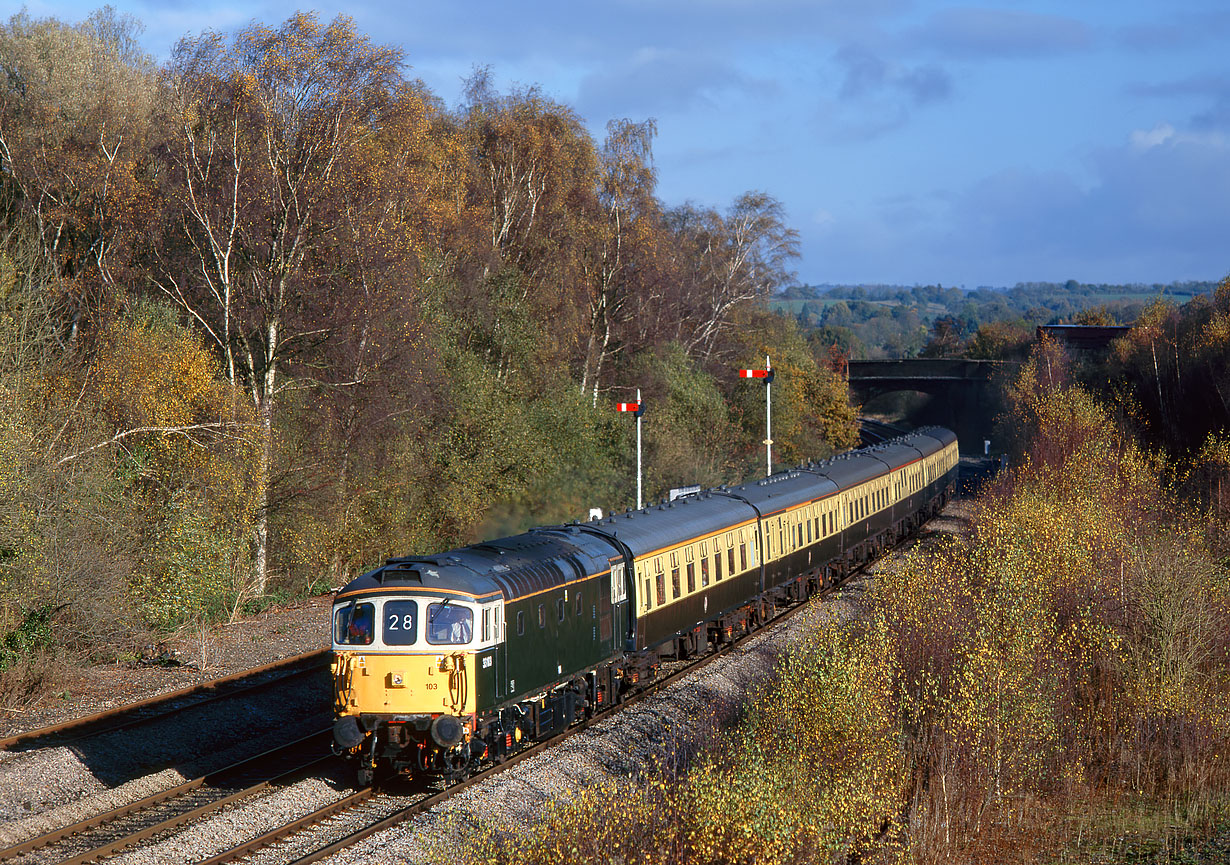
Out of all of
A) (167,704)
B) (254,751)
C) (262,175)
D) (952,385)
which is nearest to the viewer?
(254,751)

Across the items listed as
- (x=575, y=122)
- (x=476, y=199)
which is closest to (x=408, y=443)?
(x=476, y=199)

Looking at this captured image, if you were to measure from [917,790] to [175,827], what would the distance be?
10164mm

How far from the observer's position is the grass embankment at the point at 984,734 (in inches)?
504

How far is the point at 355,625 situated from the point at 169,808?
3.44 meters

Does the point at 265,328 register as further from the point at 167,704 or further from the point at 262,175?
the point at 167,704

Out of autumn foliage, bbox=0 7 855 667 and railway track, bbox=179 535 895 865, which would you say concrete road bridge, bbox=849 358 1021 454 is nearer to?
autumn foliage, bbox=0 7 855 667

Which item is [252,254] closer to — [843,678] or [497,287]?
[497,287]

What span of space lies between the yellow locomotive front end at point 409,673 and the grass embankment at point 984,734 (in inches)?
83.5

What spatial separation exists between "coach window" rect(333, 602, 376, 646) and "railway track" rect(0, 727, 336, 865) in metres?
2.43

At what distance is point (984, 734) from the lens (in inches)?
682

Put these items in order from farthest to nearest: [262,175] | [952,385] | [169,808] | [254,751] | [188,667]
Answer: [952,385], [262,175], [188,667], [254,751], [169,808]

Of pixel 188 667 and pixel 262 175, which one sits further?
pixel 262 175

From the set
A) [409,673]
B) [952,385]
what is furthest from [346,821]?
[952,385]

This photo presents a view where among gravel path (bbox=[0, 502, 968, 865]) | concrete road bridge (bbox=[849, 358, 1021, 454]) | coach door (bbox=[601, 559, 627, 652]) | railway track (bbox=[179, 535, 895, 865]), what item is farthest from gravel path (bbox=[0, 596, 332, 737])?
concrete road bridge (bbox=[849, 358, 1021, 454])
